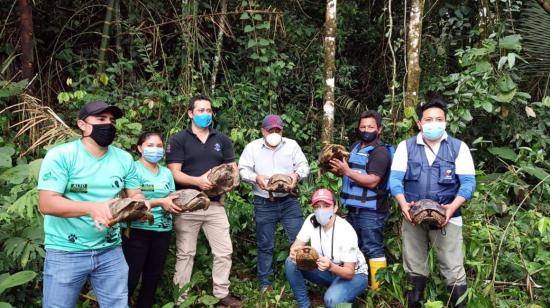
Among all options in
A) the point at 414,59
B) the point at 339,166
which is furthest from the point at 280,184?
the point at 414,59

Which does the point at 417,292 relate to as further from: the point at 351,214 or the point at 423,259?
the point at 351,214

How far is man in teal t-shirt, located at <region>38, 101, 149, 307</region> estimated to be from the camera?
309cm

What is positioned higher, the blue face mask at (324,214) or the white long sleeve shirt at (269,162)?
the white long sleeve shirt at (269,162)

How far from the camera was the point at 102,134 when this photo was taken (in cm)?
332

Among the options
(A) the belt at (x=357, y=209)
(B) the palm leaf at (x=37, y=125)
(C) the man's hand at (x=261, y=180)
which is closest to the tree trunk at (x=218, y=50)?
(B) the palm leaf at (x=37, y=125)

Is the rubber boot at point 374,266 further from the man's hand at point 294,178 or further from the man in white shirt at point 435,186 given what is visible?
the man's hand at point 294,178

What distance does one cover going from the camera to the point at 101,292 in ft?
11.1

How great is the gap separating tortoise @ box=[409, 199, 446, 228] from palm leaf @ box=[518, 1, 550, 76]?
3.45 meters

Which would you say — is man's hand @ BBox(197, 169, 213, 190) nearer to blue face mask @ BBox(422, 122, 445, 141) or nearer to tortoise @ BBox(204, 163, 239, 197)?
tortoise @ BBox(204, 163, 239, 197)

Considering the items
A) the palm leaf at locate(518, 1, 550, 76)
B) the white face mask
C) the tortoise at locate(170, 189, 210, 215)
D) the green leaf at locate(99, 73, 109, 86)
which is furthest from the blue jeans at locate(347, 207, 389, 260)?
the green leaf at locate(99, 73, 109, 86)

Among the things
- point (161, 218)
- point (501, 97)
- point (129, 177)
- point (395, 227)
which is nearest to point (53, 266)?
point (129, 177)

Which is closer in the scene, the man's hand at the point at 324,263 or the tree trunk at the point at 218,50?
the man's hand at the point at 324,263

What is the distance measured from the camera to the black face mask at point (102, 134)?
3.31m

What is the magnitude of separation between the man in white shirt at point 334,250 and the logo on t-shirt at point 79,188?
5.85 ft
